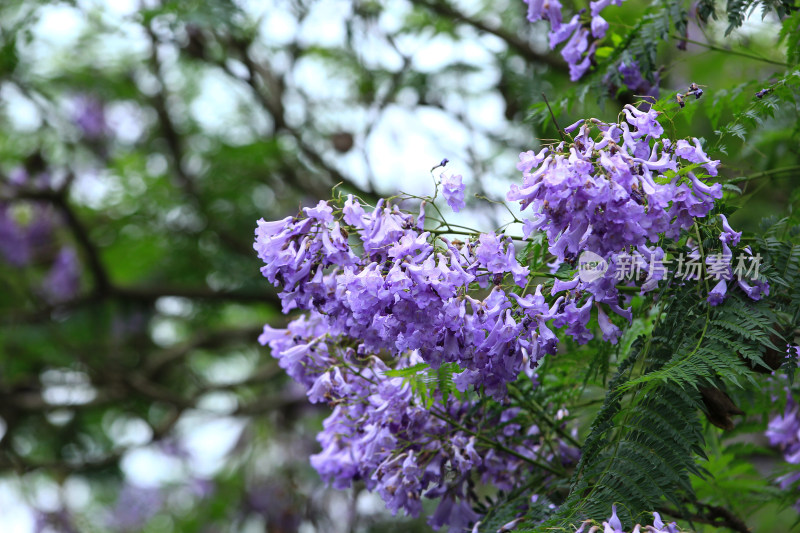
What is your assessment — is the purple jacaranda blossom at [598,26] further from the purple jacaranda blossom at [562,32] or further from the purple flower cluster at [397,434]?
the purple flower cluster at [397,434]

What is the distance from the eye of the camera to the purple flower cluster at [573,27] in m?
3.27

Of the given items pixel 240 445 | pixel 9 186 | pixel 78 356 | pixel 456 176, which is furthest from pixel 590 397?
pixel 240 445

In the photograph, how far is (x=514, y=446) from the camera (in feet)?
10.7

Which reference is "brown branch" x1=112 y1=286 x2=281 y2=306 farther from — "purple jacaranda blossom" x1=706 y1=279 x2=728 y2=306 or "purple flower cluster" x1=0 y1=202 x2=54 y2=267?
"purple jacaranda blossom" x1=706 y1=279 x2=728 y2=306

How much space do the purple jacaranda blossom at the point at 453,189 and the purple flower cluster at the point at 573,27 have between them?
107cm

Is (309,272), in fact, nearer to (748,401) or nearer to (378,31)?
(748,401)

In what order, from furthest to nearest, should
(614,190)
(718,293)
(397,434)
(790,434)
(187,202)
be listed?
(187,202)
(790,434)
(397,434)
(718,293)
(614,190)

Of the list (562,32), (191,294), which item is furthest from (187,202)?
(562,32)

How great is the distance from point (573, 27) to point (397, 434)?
1.73 m

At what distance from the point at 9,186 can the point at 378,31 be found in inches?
125

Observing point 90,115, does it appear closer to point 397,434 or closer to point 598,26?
point 598,26

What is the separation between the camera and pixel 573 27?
11.2ft

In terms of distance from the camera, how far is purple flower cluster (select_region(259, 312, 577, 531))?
2.92m

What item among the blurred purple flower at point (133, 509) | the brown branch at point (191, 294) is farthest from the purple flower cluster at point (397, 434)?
the blurred purple flower at point (133, 509)
